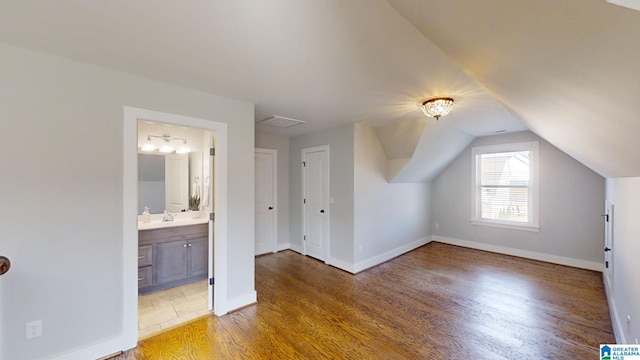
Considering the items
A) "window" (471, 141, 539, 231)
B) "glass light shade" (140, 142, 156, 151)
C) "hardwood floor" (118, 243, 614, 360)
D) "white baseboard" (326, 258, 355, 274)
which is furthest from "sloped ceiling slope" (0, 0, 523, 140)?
"window" (471, 141, 539, 231)

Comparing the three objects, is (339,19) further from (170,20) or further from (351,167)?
(351,167)

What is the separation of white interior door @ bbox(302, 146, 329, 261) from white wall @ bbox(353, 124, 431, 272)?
24.6 inches

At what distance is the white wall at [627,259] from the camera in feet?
5.36

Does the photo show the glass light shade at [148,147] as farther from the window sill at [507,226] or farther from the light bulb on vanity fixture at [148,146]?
the window sill at [507,226]

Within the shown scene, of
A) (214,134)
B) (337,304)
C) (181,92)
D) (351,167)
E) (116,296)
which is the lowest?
(337,304)

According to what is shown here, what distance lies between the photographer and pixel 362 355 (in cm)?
204

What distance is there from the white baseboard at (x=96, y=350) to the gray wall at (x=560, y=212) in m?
5.92

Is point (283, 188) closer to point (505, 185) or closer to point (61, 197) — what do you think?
point (61, 197)

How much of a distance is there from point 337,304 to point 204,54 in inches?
112

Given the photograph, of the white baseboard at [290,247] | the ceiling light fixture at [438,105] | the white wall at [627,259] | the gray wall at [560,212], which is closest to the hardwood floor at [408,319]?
the white wall at [627,259]

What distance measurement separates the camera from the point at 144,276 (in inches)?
123

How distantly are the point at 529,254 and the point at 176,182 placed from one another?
642cm

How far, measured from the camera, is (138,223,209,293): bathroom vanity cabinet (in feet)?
10.2

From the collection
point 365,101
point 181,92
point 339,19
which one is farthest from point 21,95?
point 365,101
